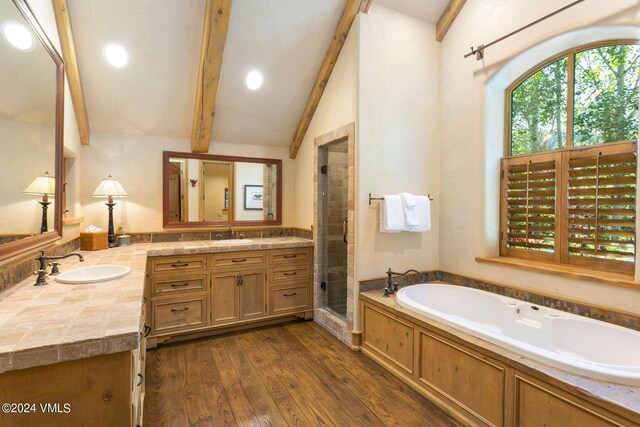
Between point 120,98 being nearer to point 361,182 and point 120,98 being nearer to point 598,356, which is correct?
point 361,182

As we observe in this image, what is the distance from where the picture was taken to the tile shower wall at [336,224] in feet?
12.0

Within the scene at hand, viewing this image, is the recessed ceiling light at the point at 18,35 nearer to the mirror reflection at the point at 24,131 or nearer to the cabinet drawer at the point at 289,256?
the mirror reflection at the point at 24,131

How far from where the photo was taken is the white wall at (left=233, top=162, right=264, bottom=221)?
12.9ft

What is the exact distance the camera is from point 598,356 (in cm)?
197

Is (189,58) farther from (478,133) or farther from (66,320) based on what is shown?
(478,133)

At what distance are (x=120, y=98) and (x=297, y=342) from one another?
9.72 ft

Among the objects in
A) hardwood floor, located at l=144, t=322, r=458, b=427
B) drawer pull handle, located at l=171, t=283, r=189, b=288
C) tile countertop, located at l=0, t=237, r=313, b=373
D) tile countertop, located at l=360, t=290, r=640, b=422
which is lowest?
hardwood floor, located at l=144, t=322, r=458, b=427

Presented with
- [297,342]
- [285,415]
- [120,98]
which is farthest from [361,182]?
[120,98]

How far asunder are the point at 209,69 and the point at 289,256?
2.02m

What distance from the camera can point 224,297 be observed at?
3256 millimetres

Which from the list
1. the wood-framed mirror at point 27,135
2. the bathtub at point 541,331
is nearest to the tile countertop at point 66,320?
the wood-framed mirror at point 27,135

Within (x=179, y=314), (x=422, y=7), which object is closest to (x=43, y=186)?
(x=179, y=314)

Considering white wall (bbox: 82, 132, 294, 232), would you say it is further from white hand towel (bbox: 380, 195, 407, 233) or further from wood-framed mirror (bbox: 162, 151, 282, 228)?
white hand towel (bbox: 380, 195, 407, 233)

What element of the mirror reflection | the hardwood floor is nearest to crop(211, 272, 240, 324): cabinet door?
the hardwood floor
